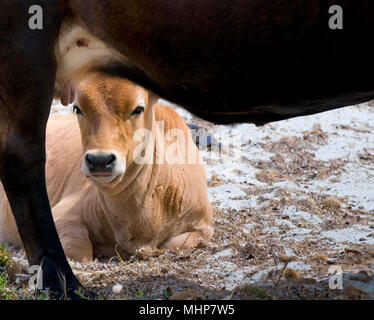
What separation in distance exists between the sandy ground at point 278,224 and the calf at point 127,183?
245 mm

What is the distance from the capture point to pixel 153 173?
17.5 feet

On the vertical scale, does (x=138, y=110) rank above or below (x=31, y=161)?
above

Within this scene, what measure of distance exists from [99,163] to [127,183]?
2.21 ft

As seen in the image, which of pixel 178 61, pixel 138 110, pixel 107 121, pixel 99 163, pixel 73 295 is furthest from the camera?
pixel 138 110

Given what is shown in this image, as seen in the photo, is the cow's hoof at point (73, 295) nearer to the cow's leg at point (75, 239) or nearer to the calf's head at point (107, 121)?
the calf's head at point (107, 121)

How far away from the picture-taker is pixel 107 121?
474 centimetres

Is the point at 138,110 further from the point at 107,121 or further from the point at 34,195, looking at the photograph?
the point at 34,195

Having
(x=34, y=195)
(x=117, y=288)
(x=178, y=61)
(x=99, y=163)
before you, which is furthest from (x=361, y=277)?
(x=99, y=163)

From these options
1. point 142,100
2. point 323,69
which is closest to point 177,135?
point 142,100

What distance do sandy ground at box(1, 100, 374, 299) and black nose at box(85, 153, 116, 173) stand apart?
65 centimetres

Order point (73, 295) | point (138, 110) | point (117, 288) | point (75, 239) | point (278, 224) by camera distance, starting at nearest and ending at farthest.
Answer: point (73, 295)
point (117, 288)
point (138, 110)
point (75, 239)
point (278, 224)

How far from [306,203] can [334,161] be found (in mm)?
1429

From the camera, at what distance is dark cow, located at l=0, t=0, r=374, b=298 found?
2.92 meters

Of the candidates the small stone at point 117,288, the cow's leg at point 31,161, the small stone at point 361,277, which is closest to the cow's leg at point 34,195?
the cow's leg at point 31,161
